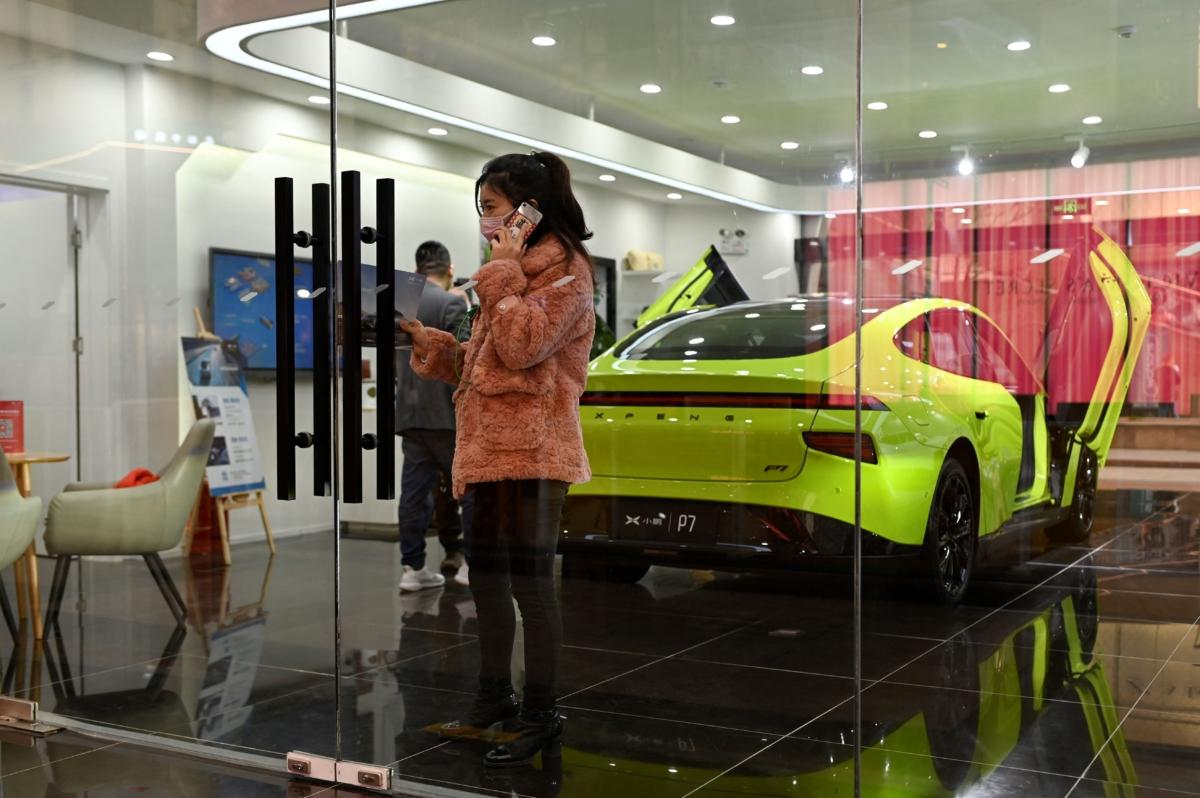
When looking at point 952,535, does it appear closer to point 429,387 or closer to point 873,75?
point 873,75

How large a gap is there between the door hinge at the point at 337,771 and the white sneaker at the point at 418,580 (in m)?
0.45

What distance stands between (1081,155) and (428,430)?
1.64 meters

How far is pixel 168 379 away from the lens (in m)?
4.00

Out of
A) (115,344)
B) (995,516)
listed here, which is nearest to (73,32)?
(115,344)

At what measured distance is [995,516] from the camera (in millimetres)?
2719

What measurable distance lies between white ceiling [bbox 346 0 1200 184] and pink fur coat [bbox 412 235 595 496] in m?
0.39

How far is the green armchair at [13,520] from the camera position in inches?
165

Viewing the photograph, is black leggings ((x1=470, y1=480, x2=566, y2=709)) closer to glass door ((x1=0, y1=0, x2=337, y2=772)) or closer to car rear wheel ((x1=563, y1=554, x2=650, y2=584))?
car rear wheel ((x1=563, y1=554, x2=650, y2=584))

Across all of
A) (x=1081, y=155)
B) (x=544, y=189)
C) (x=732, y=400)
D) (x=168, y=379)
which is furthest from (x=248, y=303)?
(x=1081, y=155)

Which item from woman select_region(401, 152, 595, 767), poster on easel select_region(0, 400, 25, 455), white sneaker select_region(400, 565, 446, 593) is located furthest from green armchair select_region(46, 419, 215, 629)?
woman select_region(401, 152, 595, 767)

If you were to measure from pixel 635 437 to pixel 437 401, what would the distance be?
57 centimetres

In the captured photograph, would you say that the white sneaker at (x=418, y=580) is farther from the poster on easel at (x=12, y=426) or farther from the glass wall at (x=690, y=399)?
the poster on easel at (x=12, y=426)

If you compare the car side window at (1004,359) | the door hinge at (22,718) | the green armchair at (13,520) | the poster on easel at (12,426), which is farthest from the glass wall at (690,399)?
the poster on easel at (12,426)

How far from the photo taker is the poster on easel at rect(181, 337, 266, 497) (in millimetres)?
3764
